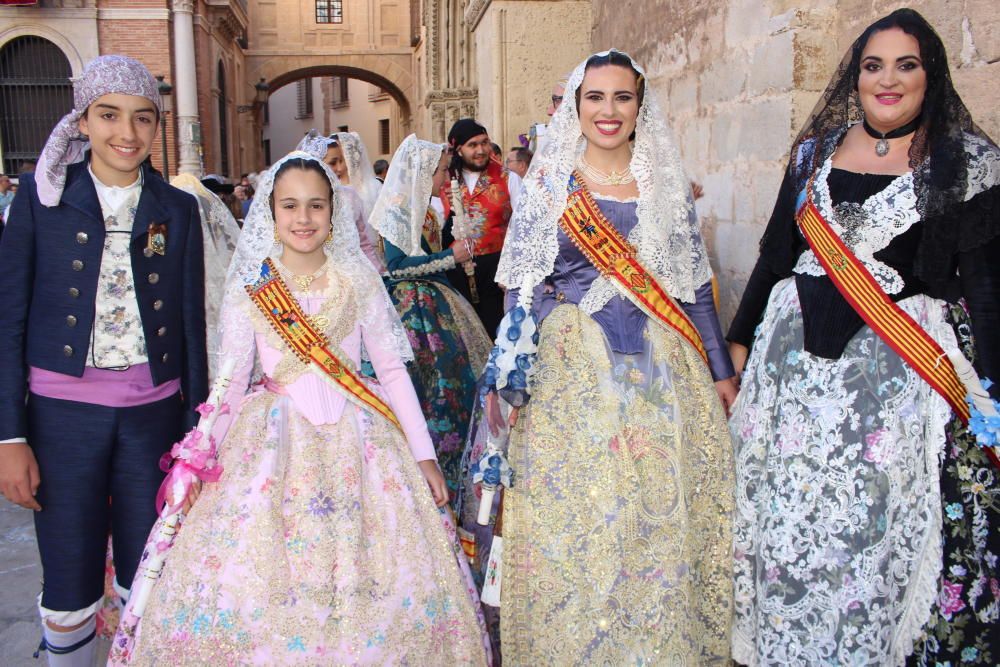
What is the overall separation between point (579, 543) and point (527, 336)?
25.0 inches

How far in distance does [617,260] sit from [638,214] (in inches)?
6.6

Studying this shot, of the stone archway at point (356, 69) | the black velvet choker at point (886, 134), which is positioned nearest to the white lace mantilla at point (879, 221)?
the black velvet choker at point (886, 134)

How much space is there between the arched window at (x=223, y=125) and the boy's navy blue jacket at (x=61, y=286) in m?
21.2

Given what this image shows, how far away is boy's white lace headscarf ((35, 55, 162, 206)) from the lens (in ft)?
8.21

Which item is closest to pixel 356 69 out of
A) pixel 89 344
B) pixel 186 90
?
pixel 186 90

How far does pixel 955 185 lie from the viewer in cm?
216

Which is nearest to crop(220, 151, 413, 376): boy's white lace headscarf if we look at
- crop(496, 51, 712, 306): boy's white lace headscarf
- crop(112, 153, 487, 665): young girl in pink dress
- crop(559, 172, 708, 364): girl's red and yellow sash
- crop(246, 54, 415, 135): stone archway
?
crop(112, 153, 487, 665): young girl in pink dress

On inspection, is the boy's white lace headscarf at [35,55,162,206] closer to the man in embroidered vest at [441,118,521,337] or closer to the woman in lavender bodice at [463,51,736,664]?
the woman in lavender bodice at [463,51,736,664]

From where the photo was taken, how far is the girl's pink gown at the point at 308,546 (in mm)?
2258

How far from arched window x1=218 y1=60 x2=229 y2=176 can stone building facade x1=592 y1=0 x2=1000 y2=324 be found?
2005 centimetres

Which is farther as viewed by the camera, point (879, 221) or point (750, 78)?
point (750, 78)

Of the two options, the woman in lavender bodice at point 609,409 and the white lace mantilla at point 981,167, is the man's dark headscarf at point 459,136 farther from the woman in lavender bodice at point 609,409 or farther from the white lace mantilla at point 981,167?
the white lace mantilla at point 981,167

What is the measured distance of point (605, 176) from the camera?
271 cm

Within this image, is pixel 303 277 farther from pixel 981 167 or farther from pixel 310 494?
pixel 981 167
